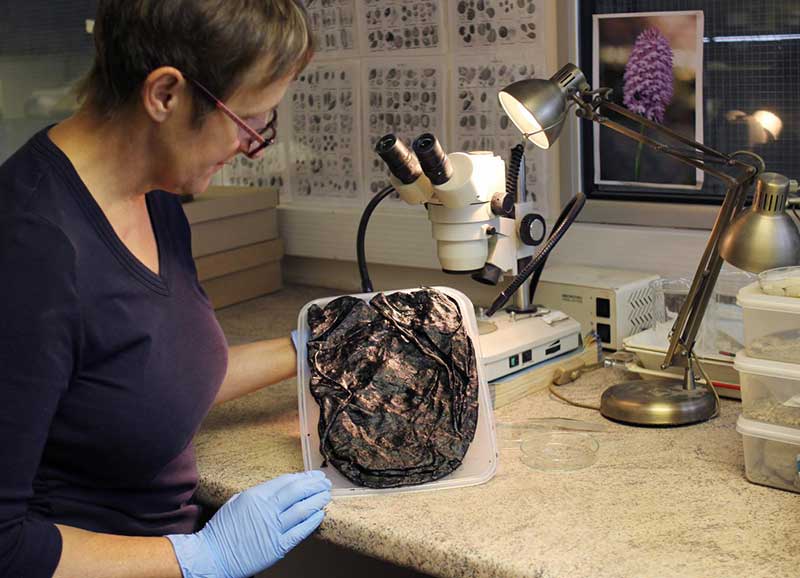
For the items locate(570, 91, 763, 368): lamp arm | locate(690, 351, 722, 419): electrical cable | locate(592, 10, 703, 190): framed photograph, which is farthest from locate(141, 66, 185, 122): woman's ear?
locate(592, 10, 703, 190): framed photograph

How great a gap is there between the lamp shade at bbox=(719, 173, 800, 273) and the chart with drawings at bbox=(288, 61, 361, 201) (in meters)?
1.31

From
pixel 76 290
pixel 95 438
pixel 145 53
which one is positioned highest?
pixel 145 53

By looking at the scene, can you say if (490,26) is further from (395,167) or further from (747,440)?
(747,440)

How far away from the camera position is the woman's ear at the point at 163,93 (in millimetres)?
1180

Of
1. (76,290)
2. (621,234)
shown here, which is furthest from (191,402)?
(621,234)

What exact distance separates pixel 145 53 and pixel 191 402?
0.47 meters

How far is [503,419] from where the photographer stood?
1.67 m

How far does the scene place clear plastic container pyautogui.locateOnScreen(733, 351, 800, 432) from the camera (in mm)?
1348

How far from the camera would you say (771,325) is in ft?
4.55

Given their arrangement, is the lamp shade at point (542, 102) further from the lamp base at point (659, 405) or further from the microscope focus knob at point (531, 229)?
the lamp base at point (659, 405)

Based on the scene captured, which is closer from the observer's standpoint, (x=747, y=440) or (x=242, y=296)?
(x=747, y=440)

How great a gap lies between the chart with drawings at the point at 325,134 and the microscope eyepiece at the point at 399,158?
940mm

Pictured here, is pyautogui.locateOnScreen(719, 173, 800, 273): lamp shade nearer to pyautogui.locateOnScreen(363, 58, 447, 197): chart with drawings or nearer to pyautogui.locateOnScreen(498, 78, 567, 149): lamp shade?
pyautogui.locateOnScreen(498, 78, 567, 149): lamp shade

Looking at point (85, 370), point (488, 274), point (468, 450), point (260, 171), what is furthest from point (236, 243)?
point (85, 370)
